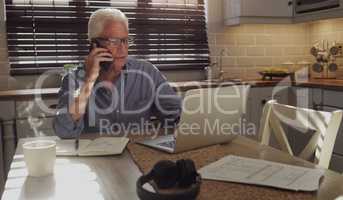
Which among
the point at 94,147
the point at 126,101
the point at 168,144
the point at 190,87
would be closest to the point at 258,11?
the point at 190,87

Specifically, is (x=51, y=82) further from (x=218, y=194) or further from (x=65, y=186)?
(x=218, y=194)

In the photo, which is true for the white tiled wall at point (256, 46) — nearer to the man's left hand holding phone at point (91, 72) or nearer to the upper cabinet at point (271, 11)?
the upper cabinet at point (271, 11)

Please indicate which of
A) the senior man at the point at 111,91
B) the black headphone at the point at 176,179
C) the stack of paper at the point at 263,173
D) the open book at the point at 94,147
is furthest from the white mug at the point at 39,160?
the senior man at the point at 111,91

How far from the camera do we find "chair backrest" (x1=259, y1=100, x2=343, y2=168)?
4.21 feet

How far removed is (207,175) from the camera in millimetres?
1057

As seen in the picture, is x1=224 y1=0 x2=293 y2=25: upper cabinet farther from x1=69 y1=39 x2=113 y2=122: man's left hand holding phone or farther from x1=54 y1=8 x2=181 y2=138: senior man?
x1=69 y1=39 x2=113 y2=122: man's left hand holding phone

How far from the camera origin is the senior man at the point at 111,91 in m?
1.79

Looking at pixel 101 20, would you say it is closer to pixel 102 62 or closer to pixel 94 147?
pixel 102 62

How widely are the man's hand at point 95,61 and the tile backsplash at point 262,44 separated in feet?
5.87

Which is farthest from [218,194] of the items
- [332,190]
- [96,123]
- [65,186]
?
[96,123]

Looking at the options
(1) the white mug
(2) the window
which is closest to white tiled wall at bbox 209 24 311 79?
(2) the window

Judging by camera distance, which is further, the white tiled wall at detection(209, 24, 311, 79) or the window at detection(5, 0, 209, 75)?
the white tiled wall at detection(209, 24, 311, 79)

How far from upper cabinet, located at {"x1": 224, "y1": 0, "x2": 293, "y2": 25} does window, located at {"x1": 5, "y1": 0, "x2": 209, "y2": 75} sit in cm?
26

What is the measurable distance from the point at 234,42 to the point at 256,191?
9.02ft
